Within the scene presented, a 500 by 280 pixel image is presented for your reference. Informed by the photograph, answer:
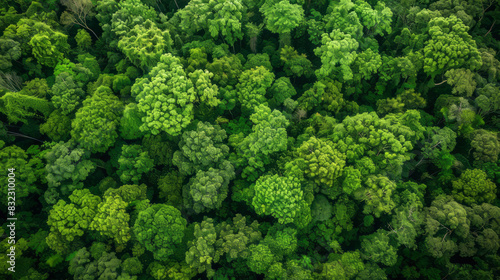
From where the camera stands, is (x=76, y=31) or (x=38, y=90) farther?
(x=76, y=31)

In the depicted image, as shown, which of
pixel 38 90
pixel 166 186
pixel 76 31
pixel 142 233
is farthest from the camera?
pixel 76 31

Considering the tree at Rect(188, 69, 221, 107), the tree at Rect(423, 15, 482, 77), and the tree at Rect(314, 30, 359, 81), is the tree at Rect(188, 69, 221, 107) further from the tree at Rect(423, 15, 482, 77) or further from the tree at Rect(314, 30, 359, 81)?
the tree at Rect(423, 15, 482, 77)

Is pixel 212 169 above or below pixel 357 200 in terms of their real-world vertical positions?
above

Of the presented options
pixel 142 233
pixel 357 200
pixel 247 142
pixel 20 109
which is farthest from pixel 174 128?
pixel 357 200

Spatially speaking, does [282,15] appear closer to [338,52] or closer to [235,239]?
[338,52]

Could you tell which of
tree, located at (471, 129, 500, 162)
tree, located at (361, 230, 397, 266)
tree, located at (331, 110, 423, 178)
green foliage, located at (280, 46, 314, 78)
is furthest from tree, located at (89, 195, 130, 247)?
tree, located at (471, 129, 500, 162)

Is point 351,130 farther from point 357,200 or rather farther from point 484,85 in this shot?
point 484,85

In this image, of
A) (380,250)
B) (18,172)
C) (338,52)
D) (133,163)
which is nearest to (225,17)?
(338,52)
